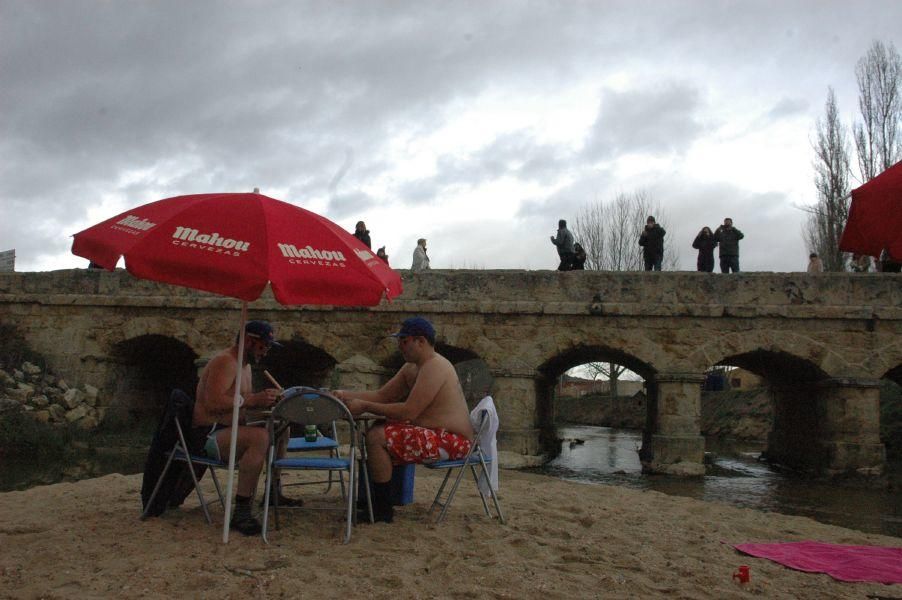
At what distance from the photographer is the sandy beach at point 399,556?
10.3 ft

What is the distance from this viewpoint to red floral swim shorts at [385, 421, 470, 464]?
4125 millimetres

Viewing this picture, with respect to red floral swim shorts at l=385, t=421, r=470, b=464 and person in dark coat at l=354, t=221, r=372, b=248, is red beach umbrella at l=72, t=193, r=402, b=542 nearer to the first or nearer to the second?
red floral swim shorts at l=385, t=421, r=470, b=464

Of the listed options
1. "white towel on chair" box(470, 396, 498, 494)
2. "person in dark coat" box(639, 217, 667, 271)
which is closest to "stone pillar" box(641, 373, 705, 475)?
"person in dark coat" box(639, 217, 667, 271)

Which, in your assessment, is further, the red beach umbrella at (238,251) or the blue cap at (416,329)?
the blue cap at (416,329)

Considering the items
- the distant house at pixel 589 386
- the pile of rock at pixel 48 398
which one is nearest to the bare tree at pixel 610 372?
the distant house at pixel 589 386

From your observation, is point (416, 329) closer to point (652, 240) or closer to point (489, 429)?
point (489, 429)

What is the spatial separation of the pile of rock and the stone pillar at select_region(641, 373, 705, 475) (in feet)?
29.6

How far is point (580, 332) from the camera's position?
444 inches

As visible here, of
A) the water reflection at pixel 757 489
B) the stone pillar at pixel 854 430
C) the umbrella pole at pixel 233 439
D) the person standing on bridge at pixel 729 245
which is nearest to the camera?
the umbrella pole at pixel 233 439

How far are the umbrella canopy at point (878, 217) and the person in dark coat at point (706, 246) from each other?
944cm

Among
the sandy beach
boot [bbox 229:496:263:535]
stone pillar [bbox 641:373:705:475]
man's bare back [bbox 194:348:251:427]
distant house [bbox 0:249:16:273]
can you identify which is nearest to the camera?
the sandy beach

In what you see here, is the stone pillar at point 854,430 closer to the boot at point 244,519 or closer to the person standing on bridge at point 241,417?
the person standing on bridge at point 241,417

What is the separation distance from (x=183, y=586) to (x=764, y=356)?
35.6 feet

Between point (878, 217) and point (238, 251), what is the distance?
9.86 ft
